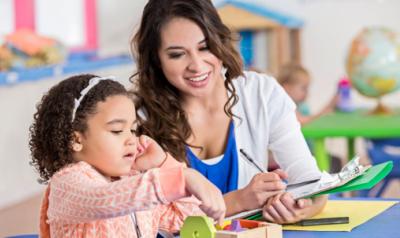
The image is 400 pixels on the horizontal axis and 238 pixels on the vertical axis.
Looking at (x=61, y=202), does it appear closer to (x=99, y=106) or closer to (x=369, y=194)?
(x=99, y=106)

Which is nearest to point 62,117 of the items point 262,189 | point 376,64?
point 262,189

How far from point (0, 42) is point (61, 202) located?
4.09 meters

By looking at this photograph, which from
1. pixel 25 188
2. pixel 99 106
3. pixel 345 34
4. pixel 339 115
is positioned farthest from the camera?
pixel 345 34

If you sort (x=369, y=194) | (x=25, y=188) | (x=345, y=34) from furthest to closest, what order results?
(x=345, y=34) → (x=25, y=188) → (x=369, y=194)

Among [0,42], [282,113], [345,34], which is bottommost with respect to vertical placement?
[282,113]

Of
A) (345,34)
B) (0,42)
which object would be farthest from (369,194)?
(0,42)

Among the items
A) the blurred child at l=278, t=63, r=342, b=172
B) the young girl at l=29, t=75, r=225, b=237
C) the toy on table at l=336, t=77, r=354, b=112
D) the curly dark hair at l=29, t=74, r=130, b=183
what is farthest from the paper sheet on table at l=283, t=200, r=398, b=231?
the blurred child at l=278, t=63, r=342, b=172

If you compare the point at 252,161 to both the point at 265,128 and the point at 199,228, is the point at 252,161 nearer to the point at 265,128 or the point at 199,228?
the point at 265,128

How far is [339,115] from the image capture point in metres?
4.17

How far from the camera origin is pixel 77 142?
5.34 ft

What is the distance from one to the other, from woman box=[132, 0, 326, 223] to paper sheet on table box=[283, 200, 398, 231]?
10 cm

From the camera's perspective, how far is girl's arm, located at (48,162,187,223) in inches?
53.7

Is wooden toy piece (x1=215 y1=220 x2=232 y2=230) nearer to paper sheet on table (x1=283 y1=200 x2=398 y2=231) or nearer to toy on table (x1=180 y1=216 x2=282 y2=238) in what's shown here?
toy on table (x1=180 y1=216 x2=282 y2=238)

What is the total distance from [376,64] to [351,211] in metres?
2.06
